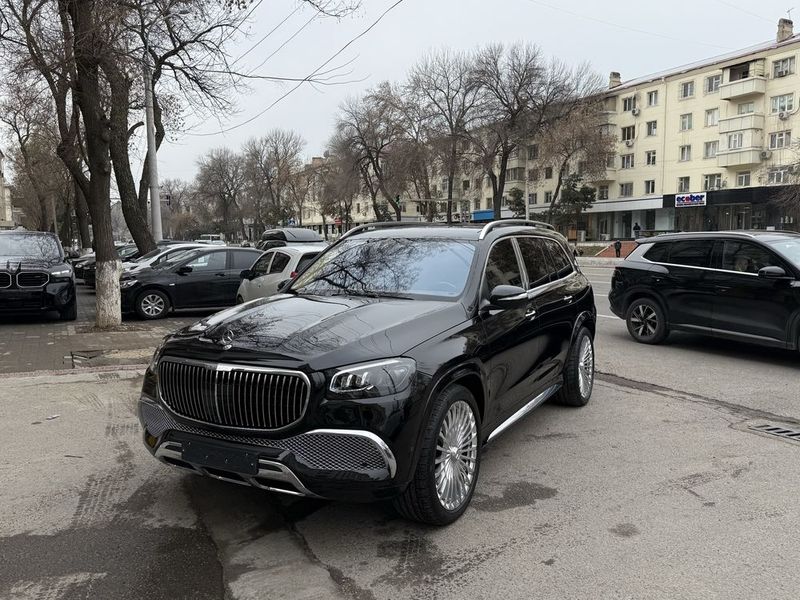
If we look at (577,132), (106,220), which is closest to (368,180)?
(577,132)

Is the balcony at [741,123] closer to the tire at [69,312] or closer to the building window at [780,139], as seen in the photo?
the building window at [780,139]

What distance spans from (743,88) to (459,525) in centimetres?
5099

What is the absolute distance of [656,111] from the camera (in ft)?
172

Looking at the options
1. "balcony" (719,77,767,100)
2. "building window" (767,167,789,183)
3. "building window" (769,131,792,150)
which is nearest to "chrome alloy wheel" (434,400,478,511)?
"building window" (767,167,789,183)

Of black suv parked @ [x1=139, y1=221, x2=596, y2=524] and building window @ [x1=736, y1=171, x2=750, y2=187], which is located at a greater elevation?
building window @ [x1=736, y1=171, x2=750, y2=187]

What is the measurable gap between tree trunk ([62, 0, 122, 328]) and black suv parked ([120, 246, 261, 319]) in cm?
205

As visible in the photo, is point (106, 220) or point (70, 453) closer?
point (70, 453)

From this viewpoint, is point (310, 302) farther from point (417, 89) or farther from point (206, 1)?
point (417, 89)

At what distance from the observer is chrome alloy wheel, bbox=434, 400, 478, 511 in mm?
3492

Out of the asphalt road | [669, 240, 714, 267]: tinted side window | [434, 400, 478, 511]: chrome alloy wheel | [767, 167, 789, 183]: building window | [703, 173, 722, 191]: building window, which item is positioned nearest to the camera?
the asphalt road

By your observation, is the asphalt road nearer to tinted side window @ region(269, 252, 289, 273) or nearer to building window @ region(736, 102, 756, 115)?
tinted side window @ region(269, 252, 289, 273)

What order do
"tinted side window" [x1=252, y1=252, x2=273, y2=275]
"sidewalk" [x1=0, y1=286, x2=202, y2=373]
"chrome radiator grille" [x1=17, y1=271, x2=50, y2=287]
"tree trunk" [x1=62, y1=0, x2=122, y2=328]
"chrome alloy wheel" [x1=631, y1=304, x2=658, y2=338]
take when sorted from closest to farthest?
"sidewalk" [x1=0, y1=286, x2=202, y2=373] → "chrome alloy wheel" [x1=631, y1=304, x2=658, y2=338] → "tree trunk" [x1=62, y1=0, x2=122, y2=328] → "chrome radiator grille" [x1=17, y1=271, x2=50, y2=287] → "tinted side window" [x1=252, y1=252, x2=273, y2=275]

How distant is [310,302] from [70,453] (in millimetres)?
2328

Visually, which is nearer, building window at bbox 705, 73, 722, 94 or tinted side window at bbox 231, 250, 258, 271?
tinted side window at bbox 231, 250, 258, 271
